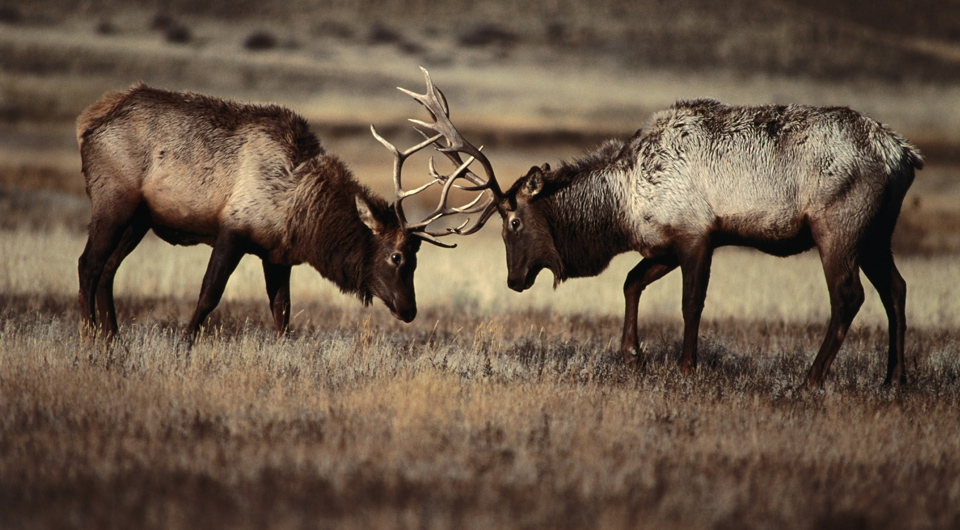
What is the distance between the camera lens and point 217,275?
906 cm

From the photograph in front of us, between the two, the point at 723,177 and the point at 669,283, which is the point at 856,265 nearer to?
the point at 723,177

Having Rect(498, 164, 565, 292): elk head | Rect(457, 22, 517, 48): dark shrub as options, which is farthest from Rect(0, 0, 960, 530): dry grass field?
Rect(457, 22, 517, 48): dark shrub

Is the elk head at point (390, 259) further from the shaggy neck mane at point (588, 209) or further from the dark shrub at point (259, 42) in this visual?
the dark shrub at point (259, 42)

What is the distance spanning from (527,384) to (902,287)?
383 centimetres

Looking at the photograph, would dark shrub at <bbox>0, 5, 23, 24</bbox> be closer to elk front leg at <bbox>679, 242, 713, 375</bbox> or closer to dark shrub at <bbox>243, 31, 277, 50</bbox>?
dark shrub at <bbox>243, 31, 277, 50</bbox>

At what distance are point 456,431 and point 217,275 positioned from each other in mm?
3764

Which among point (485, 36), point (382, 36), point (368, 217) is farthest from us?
point (485, 36)

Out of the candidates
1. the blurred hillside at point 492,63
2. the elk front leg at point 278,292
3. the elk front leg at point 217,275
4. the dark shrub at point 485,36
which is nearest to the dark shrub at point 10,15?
the blurred hillside at point 492,63

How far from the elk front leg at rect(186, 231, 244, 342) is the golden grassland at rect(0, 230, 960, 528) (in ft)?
1.25

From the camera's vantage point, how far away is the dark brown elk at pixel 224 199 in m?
9.20

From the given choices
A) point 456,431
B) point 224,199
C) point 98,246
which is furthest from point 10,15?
point 456,431

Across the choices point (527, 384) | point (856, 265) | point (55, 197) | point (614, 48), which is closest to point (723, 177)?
point (856, 265)

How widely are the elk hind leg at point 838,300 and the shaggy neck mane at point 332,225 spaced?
4469mm

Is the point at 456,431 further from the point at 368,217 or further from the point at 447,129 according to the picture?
the point at 447,129
